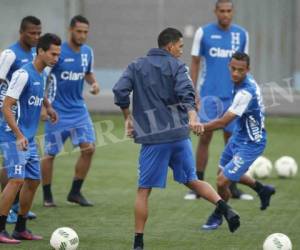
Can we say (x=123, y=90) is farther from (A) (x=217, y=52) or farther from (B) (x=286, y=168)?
(B) (x=286, y=168)

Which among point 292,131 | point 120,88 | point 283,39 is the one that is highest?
point 120,88

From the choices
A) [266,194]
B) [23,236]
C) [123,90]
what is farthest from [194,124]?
[266,194]

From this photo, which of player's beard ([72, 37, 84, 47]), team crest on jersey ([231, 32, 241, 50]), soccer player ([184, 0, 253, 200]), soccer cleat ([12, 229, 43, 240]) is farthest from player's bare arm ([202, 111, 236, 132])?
team crest on jersey ([231, 32, 241, 50])

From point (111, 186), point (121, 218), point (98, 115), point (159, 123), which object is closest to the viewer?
point (159, 123)

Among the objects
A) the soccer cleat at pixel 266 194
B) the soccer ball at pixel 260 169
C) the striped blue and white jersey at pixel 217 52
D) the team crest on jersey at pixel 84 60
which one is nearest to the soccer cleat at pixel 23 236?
the soccer cleat at pixel 266 194

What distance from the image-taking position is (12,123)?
31.9 ft

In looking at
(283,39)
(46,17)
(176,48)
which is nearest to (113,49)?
(46,17)

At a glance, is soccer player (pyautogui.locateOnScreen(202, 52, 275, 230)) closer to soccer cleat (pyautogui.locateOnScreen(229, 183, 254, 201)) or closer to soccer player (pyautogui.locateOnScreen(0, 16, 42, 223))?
soccer cleat (pyautogui.locateOnScreen(229, 183, 254, 201))

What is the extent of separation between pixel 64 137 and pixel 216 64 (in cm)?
225

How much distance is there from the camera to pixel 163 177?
9602 mm

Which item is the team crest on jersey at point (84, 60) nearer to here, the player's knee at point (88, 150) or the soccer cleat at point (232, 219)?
the player's knee at point (88, 150)

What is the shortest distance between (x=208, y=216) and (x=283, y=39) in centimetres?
1266

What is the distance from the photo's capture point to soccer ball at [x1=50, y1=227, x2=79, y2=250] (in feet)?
30.7

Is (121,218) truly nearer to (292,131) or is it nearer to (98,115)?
(292,131)
